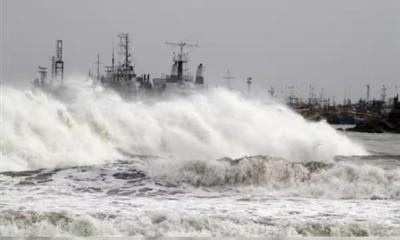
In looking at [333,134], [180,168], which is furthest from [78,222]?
[333,134]

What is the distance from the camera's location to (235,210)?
1220 centimetres

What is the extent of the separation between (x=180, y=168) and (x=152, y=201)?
11.6ft

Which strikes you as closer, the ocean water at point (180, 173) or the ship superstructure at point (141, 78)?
the ocean water at point (180, 173)

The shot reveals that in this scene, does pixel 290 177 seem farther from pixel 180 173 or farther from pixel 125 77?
pixel 125 77

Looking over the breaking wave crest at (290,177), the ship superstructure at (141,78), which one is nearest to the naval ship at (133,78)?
the ship superstructure at (141,78)

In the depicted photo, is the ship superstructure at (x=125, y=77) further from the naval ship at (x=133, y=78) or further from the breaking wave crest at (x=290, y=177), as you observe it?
the breaking wave crest at (x=290, y=177)

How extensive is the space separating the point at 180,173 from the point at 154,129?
1091 centimetres

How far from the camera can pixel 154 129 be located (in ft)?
89.8

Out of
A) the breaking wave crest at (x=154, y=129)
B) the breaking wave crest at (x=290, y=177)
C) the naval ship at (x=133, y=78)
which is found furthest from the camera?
the naval ship at (x=133, y=78)

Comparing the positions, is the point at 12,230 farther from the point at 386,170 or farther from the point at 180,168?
the point at 386,170

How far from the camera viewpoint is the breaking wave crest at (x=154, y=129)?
21453mm

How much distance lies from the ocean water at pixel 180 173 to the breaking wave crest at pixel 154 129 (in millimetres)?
63

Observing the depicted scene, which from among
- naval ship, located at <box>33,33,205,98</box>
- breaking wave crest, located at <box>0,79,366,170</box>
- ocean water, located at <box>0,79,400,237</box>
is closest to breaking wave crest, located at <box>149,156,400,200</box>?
ocean water, located at <box>0,79,400,237</box>

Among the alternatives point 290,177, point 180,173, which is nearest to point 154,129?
point 180,173
